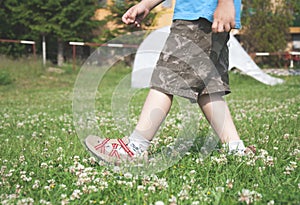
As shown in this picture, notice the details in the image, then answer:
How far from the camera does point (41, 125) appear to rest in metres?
5.77

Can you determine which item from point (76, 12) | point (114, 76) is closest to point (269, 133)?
point (114, 76)

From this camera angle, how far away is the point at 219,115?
3369 millimetres

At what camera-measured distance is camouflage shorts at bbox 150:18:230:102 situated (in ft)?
10.3

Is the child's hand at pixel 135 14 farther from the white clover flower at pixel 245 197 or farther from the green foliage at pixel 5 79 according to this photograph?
the green foliage at pixel 5 79

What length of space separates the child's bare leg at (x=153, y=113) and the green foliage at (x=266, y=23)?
2185 cm

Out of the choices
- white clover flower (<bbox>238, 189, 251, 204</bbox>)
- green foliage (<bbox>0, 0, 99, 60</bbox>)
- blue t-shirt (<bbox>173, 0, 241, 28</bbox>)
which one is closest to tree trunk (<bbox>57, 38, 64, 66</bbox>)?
green foliage (<bbox>0, 0, 99, 60</bbox>)

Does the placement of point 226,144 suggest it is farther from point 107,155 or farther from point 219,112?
point 107,155

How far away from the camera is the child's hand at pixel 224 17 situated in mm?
2930

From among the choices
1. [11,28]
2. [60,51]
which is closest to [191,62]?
[60,51]

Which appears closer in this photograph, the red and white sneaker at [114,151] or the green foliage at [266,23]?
the red and white sneaker at [114,151]

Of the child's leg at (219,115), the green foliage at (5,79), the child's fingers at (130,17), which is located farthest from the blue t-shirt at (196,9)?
the green foliage at (5,79)

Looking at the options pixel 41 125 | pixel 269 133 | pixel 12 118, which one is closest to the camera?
pixel 269 133

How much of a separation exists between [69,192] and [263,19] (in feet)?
75.8

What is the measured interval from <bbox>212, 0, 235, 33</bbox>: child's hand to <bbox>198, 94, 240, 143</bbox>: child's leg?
61 cm
